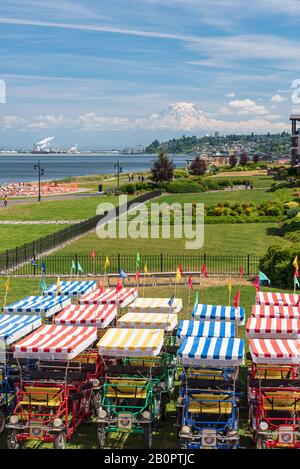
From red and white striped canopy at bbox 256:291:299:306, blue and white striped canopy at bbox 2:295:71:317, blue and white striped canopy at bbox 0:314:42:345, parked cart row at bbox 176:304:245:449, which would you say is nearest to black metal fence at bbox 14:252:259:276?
blue and white striped canopy at bbox 2:295:71:317

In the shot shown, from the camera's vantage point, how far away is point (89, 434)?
12.2 m

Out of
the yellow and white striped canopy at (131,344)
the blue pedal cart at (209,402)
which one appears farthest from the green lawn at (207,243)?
the blue pedal cart at (209,402)

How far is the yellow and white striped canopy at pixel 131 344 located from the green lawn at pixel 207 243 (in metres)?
20.7

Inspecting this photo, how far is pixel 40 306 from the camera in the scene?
54.1ft

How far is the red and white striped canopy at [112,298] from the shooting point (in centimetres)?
1667

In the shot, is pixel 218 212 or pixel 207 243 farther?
pixel 218 212

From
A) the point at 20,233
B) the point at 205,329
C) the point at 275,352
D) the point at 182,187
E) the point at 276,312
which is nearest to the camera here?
the point at 275,352

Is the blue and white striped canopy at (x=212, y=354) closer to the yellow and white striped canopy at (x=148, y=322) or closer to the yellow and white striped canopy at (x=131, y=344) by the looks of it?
the yellow and white striped canopy at (x=131, y=344)

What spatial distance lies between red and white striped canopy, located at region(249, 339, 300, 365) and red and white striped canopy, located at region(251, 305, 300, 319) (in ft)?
8.60

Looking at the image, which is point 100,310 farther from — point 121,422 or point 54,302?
point 121,422

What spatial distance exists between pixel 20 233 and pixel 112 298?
25640mm

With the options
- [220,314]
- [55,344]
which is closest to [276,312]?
[220,314]

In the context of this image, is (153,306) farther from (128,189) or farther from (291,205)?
(128,189)
